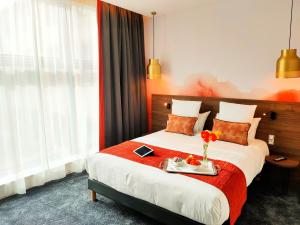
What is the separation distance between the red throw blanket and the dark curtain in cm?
122

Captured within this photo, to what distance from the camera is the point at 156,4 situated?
3.47m

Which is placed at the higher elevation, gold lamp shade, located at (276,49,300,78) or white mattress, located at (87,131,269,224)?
gold lamp shade, located at (276,49,300,78)

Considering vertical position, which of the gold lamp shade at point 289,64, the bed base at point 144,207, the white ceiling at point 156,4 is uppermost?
the white ceiling at point 156,4

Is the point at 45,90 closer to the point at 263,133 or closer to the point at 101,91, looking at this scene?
the point at 101,91

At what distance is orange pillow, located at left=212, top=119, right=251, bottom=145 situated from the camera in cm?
286

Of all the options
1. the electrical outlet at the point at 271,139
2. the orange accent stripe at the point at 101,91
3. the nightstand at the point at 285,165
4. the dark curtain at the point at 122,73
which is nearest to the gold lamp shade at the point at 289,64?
the electrical outlet at the point at 271,139

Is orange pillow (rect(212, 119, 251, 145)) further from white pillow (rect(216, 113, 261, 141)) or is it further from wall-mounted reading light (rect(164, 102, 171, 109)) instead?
wall-mounted reading light (rect(164, 102, 171, 109))

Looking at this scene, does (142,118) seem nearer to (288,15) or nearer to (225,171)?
(225,171)

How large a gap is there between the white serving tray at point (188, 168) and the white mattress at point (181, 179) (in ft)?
0.28

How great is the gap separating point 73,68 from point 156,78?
4.88ft

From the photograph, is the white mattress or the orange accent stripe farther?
the orange accent stripe

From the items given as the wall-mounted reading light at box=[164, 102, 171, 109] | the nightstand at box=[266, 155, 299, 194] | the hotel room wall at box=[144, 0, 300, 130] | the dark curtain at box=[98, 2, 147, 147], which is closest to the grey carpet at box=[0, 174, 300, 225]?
the nightstand at box=[266, 155, 299, 194]

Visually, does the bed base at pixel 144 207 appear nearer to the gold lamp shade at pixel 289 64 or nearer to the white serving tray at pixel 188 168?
the white serving tray at pixel 188 168

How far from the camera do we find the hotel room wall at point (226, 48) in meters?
3.01
